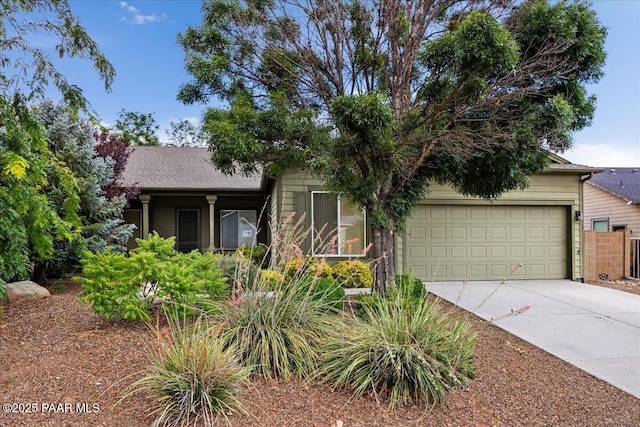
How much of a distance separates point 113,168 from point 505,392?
9.54 metres

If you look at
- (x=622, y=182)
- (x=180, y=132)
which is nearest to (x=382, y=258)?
(x=622, y=182)

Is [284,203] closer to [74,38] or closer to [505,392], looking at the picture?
[74,38]

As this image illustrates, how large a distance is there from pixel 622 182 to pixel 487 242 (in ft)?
44.9

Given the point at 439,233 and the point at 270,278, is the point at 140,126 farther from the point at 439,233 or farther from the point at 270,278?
the point at 270,278

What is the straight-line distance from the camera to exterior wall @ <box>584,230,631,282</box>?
10.5m

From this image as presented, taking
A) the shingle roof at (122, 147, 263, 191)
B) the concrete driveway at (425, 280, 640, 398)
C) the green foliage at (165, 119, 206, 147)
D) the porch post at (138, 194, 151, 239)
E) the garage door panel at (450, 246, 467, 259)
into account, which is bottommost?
the concrete driveway at (425, 280, 640, 398)

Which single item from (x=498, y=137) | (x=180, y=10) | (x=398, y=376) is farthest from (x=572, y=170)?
(x=180, y=10)

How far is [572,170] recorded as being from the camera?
969 cm

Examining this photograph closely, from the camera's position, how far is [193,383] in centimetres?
298

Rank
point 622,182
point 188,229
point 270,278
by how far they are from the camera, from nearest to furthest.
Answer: point 270,278, point 188,229, point 622,182

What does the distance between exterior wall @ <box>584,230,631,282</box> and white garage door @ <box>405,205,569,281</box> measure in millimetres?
1096

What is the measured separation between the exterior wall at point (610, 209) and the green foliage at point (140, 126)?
26.4 meters

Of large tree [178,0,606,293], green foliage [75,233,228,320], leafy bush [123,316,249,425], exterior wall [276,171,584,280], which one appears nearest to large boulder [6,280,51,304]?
green foliage [75,233,228,320]

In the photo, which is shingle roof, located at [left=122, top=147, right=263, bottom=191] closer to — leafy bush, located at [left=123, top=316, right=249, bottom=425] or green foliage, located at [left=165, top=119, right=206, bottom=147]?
leafy bush, located at [left=123, top=316, right=249, bottom=425]
